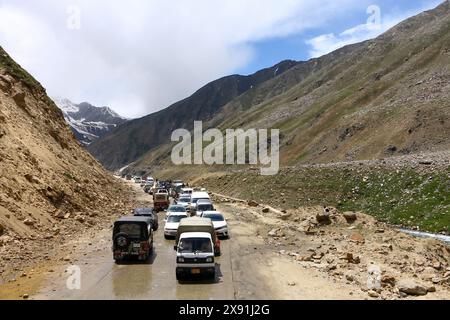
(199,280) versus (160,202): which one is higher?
→ (160,202)

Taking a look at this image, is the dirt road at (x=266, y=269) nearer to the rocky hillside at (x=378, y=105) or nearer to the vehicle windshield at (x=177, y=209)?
the vehicle windshield at (x=177, y=209)

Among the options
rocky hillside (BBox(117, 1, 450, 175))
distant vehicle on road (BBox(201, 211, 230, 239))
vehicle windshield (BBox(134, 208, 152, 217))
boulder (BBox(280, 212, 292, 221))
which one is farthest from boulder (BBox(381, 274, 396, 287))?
rocky hillside (BBox(117, 1, 450, 175))

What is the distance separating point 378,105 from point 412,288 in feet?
259

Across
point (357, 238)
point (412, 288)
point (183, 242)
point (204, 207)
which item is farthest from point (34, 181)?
point (412, 288)

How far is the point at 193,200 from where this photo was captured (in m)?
44.1

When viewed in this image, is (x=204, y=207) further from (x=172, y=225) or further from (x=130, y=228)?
(x=130, y=228)

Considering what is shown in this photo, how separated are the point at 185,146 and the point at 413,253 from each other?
16707 centimetres

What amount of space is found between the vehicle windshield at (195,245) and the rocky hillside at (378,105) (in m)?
51.3

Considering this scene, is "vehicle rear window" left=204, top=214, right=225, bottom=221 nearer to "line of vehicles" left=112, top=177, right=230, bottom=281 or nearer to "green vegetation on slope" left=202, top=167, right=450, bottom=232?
"line of vehicles" left=112, top=177, right=230, bottom=281

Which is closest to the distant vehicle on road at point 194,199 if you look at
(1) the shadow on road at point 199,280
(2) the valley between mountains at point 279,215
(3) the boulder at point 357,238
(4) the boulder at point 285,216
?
(2) the valley between mountains at point 279,215

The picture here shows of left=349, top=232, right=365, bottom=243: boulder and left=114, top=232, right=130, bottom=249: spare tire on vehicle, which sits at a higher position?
left=114, top=232, right=130, bottom=249: spare tire on vehicle

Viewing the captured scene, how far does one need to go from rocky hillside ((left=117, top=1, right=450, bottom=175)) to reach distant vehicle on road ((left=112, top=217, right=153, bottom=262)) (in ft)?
167

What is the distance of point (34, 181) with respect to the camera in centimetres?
3167

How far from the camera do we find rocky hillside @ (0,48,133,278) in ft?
81.3
